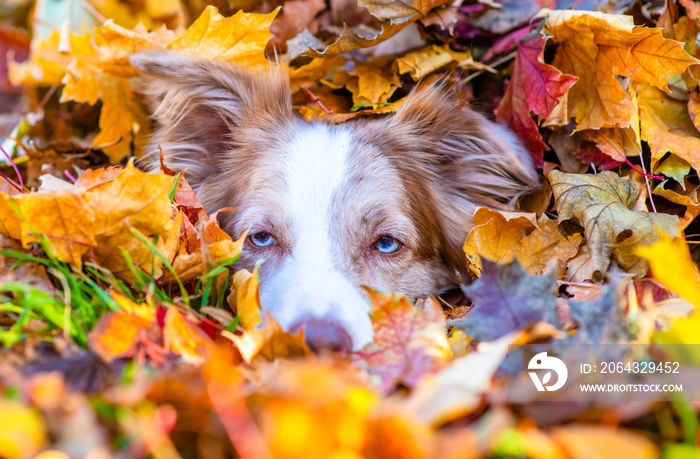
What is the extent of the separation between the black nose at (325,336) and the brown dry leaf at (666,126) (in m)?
1.29

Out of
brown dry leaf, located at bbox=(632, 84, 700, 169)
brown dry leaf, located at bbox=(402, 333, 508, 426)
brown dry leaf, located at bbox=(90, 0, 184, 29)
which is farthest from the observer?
brown dry leaf, located at bbox=(90, 0, 184, 29)

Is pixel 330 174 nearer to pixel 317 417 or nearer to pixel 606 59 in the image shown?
pixel 606 59

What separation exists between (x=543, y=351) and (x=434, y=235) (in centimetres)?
120

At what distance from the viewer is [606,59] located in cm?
196

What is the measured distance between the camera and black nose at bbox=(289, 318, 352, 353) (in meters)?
1.41

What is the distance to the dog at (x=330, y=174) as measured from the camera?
201cm

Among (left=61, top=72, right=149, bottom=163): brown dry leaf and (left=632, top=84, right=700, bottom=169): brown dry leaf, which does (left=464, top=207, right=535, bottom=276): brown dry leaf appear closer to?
(left=632, top=84, right=700, bottom=169): brown dry leaf

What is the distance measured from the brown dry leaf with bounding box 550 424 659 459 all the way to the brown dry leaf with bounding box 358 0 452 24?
1.65 meters

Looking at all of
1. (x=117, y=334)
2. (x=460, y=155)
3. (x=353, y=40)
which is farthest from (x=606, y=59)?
(x=117, y=334)

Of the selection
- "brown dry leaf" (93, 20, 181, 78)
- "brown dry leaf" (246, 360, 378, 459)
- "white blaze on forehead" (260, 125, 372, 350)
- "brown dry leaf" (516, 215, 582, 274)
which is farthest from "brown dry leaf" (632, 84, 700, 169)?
"brown dry leaf" (93, 20, 181, 78)

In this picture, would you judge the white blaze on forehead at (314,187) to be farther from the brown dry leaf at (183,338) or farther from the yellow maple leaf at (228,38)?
the brown dry leaf at (183,338)

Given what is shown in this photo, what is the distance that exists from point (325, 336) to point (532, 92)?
1266 mm

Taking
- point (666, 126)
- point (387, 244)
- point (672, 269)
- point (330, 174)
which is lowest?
point (387, 244)

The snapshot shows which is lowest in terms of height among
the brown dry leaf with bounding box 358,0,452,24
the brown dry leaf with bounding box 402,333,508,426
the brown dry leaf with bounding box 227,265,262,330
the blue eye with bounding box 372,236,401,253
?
the blue eye with bounding box 372,236,401,253
